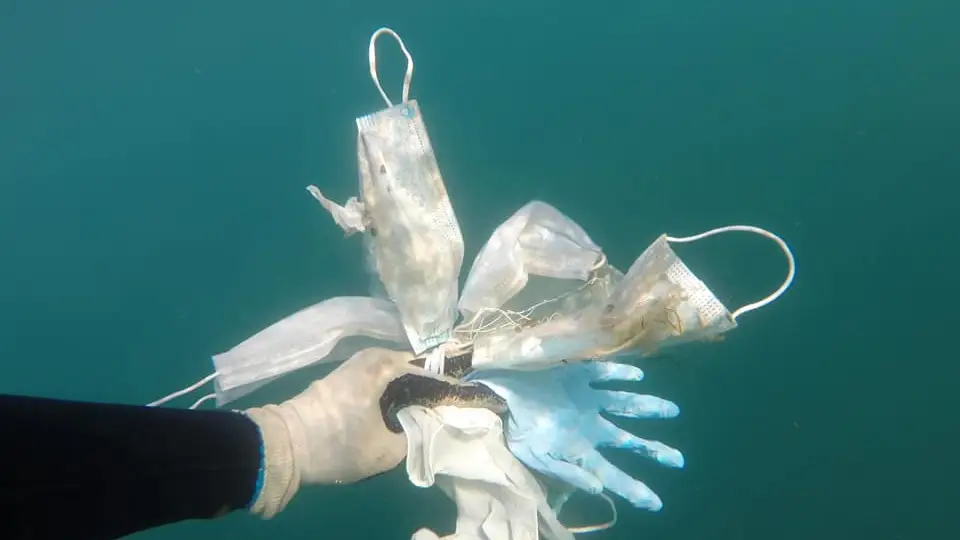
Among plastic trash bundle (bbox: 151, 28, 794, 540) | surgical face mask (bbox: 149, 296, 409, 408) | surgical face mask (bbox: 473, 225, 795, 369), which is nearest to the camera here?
surgical face mask (bbox: 473, 225, 795, 369)

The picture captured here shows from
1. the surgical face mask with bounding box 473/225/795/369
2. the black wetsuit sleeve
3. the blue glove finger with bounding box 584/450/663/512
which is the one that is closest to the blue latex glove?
the blue glove finger with bounding box 584/450/663/512

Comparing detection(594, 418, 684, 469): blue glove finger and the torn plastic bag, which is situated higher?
the torn plastic bag

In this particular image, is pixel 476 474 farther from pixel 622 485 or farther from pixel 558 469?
pixel 622 485

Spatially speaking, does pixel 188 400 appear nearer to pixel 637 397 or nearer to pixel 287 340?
pixel 287 340

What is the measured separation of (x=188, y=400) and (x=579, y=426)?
3.14 m

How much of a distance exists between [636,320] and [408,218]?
2.12ft

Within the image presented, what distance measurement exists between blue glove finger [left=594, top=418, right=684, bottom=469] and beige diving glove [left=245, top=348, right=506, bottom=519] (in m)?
0.29

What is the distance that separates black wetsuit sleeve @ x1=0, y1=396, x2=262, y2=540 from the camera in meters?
1.08

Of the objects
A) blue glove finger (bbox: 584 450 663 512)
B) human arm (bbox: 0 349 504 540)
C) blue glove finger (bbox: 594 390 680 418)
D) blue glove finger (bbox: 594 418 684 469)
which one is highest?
human arm (bbox: 0 349 504 540)

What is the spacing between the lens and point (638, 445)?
1.84 metres

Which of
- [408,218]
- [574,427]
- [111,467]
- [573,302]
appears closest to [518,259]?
[573,302]

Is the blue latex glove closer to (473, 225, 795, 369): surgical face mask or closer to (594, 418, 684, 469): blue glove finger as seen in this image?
(594, 418, 684, 469): blue glove finger

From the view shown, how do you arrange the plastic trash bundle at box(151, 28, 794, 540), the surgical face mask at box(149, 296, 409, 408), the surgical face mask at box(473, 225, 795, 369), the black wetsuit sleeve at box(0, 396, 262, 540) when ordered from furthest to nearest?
the surgical face mask at box(149, 296, 409, 408) < the plastic trash bundle at box(151, 28, 794, 540) < the surgical face mask at box(473, 225, 795, 369) < the black wetsuit sleeve at box(0, 396, 262, 540)

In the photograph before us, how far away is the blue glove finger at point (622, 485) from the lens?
177 centimetres
